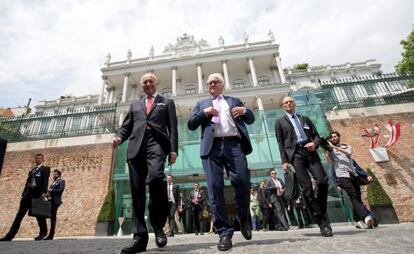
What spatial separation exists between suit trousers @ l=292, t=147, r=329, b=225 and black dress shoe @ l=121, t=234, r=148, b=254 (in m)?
2.37

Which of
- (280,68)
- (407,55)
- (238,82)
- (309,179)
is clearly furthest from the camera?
(238,82)

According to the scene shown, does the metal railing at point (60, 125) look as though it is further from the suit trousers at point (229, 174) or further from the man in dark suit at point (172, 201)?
the suit trousers at point (229, 174)

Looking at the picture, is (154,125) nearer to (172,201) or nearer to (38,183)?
(38,183)

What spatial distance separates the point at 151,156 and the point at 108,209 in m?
8.00

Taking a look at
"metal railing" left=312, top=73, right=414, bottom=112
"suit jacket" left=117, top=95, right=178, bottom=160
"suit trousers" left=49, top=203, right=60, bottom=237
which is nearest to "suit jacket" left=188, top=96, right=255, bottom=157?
"suit jacket" left=117, top=95, right=178, bottom=160

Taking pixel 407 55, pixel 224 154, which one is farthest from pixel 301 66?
pixel 224 154

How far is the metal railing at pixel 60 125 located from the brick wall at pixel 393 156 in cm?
1072

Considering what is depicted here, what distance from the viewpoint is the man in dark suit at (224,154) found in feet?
9.93

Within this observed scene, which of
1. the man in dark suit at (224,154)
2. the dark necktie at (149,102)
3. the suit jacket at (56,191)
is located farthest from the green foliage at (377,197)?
the suit jacket at (56,191)

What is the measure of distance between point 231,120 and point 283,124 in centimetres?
126

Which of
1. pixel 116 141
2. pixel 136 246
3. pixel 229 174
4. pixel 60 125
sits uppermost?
pixel 60 125

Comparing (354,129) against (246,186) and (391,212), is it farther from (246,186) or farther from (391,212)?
(246,186)

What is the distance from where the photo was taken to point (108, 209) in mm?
9891

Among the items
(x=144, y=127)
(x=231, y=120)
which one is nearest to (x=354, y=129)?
(x=231, y=120)
